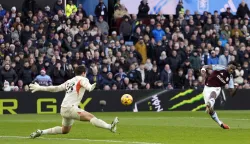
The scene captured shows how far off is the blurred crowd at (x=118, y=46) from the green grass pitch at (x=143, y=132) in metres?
5.37

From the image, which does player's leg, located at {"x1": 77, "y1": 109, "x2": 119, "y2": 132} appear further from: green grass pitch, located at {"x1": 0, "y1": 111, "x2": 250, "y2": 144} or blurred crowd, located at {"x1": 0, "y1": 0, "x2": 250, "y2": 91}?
blurred crowd, located at {"x1": 0, "y1": 0, "x2": 250, "y2": 91}

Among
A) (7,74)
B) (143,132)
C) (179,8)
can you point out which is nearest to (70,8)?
(179,8)

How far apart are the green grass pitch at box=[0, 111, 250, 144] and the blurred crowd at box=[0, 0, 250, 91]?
17.6 ft

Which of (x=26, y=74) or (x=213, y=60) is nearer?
(x=26, y=74)

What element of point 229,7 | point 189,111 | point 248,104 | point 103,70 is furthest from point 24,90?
point 229,7

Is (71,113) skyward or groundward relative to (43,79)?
groundward

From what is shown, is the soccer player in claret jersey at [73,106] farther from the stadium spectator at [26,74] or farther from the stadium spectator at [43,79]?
the stadium spectator at [26,74]

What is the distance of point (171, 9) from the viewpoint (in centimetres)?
4012

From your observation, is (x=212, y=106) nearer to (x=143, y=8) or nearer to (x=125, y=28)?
(x=125, y=28)

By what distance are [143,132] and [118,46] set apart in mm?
14893

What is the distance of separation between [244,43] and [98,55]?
330 inches

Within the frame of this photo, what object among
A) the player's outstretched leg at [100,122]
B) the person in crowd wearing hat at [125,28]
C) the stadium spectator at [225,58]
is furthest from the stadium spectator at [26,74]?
the player's outstretched leg at [100,122]

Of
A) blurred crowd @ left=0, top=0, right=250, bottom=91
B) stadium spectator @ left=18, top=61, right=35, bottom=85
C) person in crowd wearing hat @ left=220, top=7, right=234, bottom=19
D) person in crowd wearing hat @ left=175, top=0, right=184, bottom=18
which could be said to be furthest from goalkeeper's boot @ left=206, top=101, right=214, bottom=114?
person in crowd wearing hat @ left=220, top=7, right=234, bottom=19

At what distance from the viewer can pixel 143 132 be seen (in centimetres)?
2094
